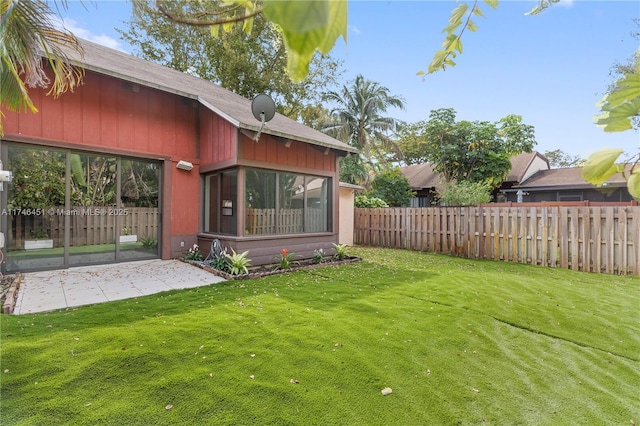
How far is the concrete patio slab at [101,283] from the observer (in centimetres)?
423

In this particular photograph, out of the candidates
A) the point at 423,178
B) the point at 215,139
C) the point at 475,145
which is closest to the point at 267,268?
the point at 215,139

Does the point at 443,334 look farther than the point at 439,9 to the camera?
Yes

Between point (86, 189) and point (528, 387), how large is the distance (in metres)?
7.87

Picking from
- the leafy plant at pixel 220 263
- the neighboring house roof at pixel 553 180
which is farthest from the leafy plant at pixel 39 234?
the neighboring house roof at pixel 553 180

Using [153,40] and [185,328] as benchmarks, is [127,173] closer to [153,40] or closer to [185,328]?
[185,328]

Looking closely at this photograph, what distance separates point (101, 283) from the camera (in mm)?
5238

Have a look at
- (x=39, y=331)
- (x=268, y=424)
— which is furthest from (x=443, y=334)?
(x=39, y=331)

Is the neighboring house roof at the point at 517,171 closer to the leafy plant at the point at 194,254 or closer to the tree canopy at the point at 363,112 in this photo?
the tree canopy at the point at 363,112

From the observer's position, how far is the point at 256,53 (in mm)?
16484

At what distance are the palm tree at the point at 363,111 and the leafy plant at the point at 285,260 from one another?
44.2 feet

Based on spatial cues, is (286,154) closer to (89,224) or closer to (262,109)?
(262,109)

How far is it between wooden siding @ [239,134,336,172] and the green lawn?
352 cm

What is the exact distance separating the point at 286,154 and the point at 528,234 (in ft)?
20.8

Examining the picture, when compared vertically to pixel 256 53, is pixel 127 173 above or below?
below
